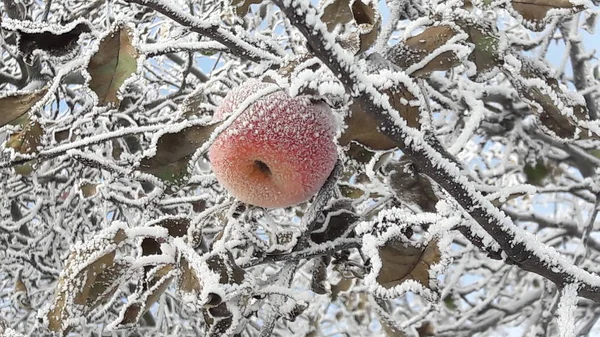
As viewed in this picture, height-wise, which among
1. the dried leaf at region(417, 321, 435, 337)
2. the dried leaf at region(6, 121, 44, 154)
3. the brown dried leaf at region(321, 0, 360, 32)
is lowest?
the dried leaf at region(417, 321, 435, 337)

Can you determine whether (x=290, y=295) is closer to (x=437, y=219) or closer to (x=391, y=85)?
(x=437, y=219)

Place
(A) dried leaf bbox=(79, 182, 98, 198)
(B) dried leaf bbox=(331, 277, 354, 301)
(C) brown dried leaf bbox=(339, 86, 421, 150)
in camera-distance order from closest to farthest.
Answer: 1. (C) brown dried leaf bbox=(339, 86, 421, 150)
2. (B) dried leaf bbox=(331, 277, 354, 301)
3. (A) dried leaf bbox=(79, 182, 98, 198)

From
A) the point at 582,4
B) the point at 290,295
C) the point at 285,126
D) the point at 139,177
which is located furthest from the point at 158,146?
the point at 582,4

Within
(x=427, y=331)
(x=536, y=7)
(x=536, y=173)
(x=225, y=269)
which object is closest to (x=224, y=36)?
(x=225, y=269)

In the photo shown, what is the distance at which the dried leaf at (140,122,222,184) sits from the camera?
2.48 feet

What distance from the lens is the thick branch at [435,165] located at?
0.51 meters

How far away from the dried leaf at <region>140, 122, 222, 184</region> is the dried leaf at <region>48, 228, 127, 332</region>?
127 millimetres

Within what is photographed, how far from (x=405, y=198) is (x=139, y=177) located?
0.45m

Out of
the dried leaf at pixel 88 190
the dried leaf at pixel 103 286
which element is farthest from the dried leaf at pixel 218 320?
the dried leaf at pixel 88 190

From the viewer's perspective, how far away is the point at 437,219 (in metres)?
0.76

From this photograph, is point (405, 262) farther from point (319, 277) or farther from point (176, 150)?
point (319, 277)

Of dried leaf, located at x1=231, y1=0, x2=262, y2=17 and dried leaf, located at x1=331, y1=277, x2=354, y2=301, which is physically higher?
dried leaf, located at x1=231, y1=0, x2=262, y2=17

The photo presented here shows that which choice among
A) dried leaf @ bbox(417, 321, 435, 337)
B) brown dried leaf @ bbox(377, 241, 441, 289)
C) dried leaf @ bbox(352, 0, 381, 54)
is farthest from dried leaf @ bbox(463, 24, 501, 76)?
dried leaf @ bbox(417, 321, 435, 337)

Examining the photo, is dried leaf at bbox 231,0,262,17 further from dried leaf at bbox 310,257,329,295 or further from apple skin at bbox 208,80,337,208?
dried leaf at bbox 310,257,329,295
